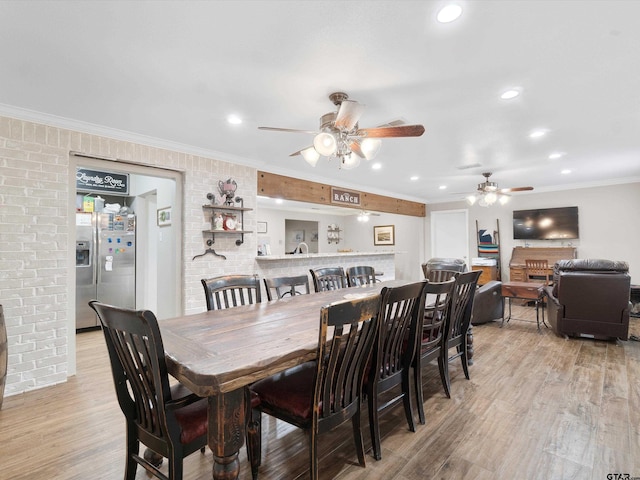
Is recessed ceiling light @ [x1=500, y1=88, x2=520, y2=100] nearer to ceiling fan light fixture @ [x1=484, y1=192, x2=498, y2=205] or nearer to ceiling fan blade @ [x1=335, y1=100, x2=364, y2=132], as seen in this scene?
ceiling fan blade @ [x1=335, y1=100, x2=364, y2=132]

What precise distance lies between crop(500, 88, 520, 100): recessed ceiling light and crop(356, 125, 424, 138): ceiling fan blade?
840mm

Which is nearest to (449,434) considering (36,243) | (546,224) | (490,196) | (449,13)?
(449,13)

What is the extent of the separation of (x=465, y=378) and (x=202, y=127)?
3.40m

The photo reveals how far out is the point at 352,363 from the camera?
1.62 meters

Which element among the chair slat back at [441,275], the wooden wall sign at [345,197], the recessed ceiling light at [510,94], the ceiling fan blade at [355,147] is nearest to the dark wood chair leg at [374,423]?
the ceiling fan blade at [355,147]

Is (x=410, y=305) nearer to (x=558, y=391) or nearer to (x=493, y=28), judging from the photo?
(x=493, y=28)

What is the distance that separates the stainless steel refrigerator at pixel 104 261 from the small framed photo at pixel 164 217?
1.07 meters

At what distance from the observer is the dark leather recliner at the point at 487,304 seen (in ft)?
15.3

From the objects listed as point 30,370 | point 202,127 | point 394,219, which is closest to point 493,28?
point 202,127

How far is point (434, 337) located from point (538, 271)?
4.93 meters

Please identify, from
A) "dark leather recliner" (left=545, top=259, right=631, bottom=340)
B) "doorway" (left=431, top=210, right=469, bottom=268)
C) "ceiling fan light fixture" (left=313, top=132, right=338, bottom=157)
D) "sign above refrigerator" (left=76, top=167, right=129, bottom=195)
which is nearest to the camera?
"ceiling fan light fixture" (left=313, top=132, right=338, bottom=157)

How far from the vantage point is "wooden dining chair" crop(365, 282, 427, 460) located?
1.79 meters

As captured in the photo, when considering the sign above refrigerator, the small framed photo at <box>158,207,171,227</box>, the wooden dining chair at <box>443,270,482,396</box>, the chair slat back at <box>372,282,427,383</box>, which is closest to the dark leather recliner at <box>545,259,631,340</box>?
the wooden dining chair at <box>443,270,482,396</box>

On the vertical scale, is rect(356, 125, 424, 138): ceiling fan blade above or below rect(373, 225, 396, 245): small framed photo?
above
